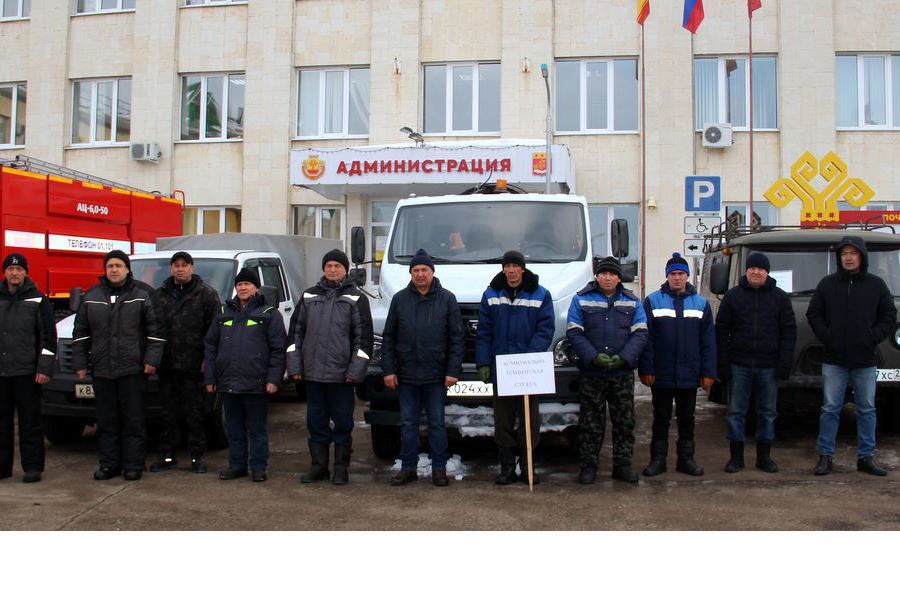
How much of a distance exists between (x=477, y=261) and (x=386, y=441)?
6.48 ft

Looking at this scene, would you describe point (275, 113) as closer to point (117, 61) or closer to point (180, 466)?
point (117, 61)

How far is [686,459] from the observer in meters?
7.45

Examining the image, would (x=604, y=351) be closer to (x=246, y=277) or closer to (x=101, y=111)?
(x=246, y=277)

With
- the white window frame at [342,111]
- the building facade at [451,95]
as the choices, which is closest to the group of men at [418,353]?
the building facade at [451,95]

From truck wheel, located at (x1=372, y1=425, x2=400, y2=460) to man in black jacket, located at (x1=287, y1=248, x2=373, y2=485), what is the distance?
798 millimetres

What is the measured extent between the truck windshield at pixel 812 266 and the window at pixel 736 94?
11.2 meters

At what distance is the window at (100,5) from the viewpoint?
882 inches

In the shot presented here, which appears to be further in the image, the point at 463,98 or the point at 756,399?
the point at 463,98

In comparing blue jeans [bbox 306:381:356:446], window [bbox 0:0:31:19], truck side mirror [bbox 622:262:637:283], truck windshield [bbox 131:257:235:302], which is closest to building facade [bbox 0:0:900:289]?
window [bbox 0:0:31:19]

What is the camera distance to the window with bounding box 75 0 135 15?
22.4m

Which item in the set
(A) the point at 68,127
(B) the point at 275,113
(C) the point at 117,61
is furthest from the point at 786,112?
(A) the point at 68,127

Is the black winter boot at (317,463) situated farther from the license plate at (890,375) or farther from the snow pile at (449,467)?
the license plate at (890,375)

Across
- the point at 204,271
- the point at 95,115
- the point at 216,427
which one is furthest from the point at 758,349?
the point at 95,115

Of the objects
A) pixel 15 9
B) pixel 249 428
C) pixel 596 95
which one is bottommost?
pixel 249 428
